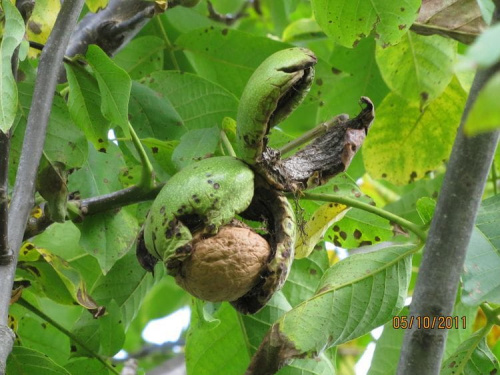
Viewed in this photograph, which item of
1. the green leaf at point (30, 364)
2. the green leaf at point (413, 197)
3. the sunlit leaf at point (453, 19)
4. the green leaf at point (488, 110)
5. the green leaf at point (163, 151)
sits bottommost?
the green leaf at point (30, 364)

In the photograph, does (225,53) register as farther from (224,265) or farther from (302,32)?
(224,265)

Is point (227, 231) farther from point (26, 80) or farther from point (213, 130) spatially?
point (26, 80)

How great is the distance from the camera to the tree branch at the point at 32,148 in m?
1.11

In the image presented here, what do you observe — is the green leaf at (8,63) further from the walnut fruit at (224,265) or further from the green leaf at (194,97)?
the green leaf at (194,97)

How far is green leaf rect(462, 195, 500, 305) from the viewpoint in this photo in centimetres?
133

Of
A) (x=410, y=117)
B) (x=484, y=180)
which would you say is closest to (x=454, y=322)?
(x=410, y=117)

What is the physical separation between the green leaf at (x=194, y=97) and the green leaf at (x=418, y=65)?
478 millimetres

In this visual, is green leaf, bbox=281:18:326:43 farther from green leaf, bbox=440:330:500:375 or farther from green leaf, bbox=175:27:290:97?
green leaf, bbox=440:330:500:375

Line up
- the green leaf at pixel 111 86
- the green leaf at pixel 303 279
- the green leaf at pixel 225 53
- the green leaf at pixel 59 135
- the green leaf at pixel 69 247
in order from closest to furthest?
the green leaf at pixel 111 86 → the green leaf at pixel 59 135 → the green leaf at pixel 303 279 → the green leaf at pixel 69 247 → the green leaf at pixel 225 53

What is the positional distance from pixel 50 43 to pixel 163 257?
404 millimetres

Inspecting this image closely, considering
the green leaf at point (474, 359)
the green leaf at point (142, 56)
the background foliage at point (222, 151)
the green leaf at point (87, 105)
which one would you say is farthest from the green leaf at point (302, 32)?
the green leaf at point (474, 359)

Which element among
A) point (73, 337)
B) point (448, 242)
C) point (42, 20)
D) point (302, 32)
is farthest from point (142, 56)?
point (448, 242)

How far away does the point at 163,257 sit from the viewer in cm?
122

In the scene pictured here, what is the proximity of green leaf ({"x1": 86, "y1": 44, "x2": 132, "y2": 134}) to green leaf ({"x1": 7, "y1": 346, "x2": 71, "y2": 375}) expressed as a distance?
18.1 inches
